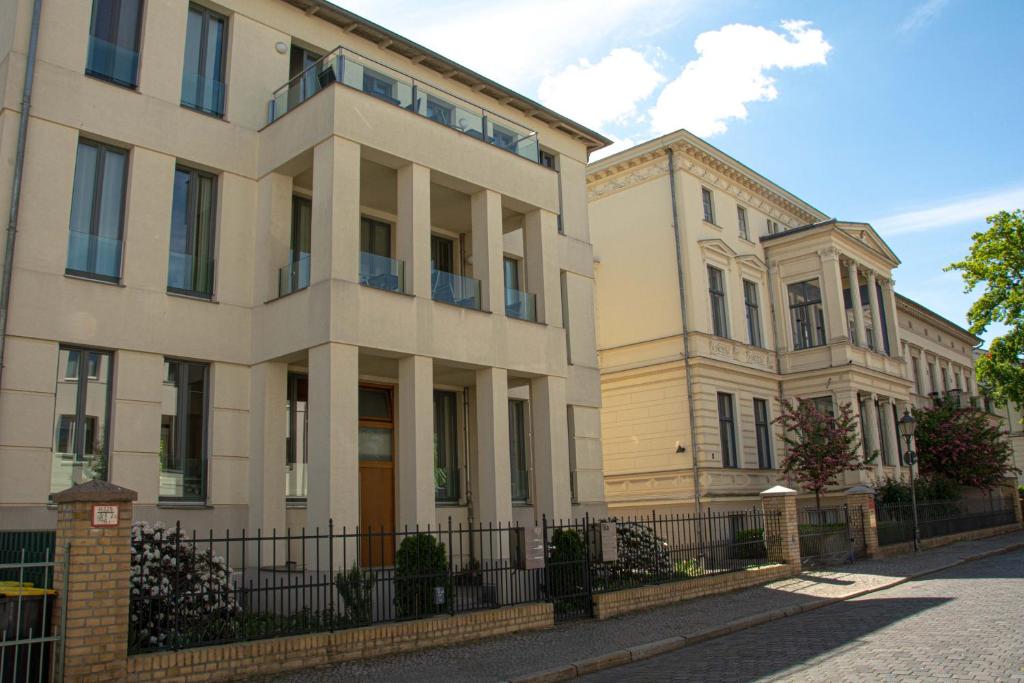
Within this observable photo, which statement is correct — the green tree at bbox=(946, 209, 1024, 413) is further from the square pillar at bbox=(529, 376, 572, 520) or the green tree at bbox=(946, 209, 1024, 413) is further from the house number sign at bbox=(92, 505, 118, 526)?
the house number sign at bbox=(92, 505, 118, 526)

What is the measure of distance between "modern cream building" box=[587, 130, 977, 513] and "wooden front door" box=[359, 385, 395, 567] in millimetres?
12903

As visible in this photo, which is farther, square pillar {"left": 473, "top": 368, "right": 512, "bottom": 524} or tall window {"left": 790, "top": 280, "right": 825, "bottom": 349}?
tall window {"left": 790, "top": 280, "right": 825, "bottom": 349}

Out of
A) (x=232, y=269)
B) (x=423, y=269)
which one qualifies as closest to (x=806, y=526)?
(x=423, y=269)

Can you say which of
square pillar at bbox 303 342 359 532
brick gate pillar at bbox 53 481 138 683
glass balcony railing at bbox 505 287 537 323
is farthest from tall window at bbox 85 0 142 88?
brick gate pillar at bbox 53 481 138 683

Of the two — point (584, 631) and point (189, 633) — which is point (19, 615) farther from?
point (584, 631)

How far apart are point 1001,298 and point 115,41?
1295 inches

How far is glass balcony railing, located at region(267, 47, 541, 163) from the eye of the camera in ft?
49.5

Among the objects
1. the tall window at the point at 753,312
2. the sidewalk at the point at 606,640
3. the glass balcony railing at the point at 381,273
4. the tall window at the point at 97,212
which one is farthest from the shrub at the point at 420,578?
the tall window at the point at 753,312

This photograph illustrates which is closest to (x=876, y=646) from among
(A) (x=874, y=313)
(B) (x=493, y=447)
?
(B) (x=493, y=447)

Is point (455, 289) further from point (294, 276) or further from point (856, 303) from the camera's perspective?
point (856, 303)

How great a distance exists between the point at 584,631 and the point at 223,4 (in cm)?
1284

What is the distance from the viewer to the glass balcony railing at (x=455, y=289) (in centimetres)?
1628

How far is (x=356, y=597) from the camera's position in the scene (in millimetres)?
10766

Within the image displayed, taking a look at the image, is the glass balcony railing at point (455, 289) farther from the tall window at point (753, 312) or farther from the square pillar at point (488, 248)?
the tall window at point (753, 312)
